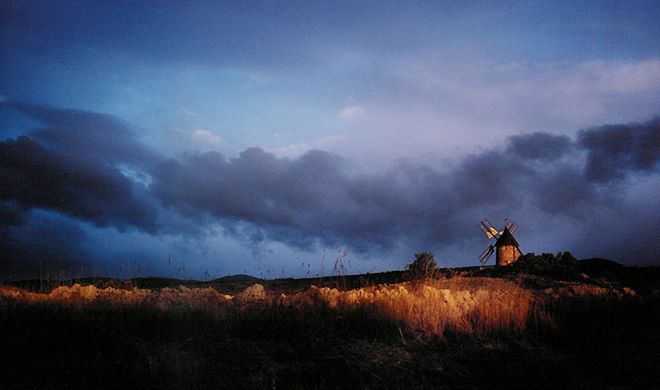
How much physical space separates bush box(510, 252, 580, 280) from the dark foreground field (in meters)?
11.3

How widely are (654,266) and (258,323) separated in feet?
83.8

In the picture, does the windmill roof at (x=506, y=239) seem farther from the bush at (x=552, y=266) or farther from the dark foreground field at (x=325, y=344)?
the dark foreground field at (x=325, y=344)

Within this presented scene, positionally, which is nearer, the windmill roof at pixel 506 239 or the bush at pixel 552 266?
the bush at pixel 552 266

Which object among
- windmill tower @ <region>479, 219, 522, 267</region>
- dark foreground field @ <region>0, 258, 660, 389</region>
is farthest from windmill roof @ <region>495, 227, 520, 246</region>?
dark foreground field @ <region>0, 258, 660, 389</region>

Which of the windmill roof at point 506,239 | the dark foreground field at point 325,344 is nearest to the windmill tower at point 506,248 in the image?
the windmill roof at point 506,239

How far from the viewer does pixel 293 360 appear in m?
7.70

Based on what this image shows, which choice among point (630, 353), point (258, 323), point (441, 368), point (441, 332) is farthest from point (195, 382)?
point (630, 353)

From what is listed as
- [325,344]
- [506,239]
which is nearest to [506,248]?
[506,239]

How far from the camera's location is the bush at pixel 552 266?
76.1ft

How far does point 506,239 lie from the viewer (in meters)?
36.8

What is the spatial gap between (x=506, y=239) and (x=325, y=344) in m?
31.3

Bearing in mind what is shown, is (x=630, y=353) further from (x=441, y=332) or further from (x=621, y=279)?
(x=621, y=279)

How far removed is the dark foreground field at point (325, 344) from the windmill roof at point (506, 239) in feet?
81.3

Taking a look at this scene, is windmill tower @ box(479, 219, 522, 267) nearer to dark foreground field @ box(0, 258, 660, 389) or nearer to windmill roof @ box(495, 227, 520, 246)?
windmill roof @ box(495, 227, 520, 246)
